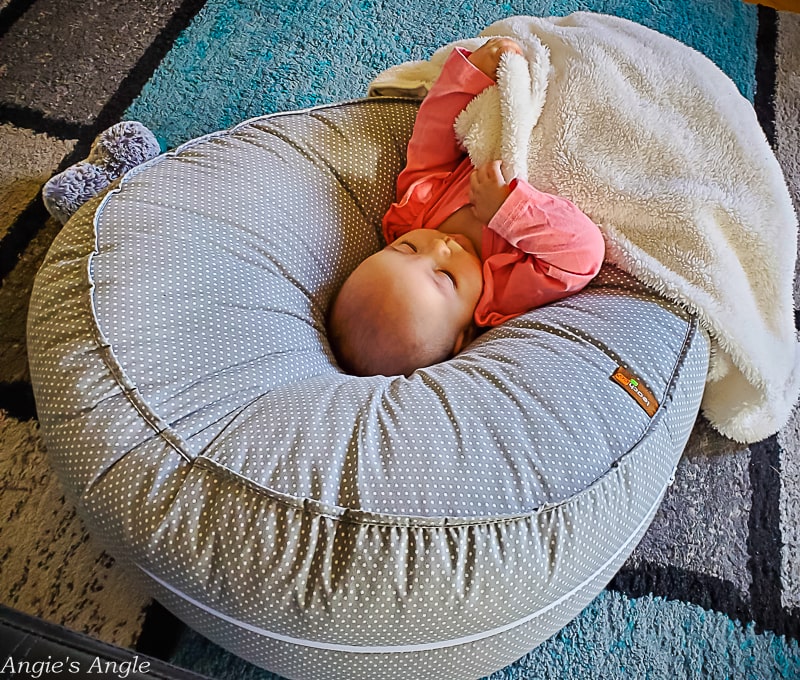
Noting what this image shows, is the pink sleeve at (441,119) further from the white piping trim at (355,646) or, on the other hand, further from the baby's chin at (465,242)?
the white piping trim at (355,646)

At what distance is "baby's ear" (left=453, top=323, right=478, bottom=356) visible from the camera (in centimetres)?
114

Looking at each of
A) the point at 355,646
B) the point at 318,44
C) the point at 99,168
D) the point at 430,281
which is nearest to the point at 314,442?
the point at 355,646

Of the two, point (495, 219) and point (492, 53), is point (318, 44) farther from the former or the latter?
point (495, 219)

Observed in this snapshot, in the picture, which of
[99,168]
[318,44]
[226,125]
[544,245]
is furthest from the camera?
[318,44]

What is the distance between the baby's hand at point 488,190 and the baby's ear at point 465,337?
16cm

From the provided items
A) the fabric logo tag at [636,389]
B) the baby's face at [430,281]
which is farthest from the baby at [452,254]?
the fabric logo tag at [636,389]

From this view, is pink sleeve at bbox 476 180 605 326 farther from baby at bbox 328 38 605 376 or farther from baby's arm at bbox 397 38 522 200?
baby's arm at bbox 397 38 522 200

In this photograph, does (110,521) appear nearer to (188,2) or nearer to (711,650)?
(711,650)

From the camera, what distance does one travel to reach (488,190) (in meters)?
1.09

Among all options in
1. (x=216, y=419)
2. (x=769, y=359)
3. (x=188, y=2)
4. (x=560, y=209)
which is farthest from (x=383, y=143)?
(x=188, y=2)

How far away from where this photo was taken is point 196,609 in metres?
0.82

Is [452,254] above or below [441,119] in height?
below

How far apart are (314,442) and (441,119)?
60 centimetres

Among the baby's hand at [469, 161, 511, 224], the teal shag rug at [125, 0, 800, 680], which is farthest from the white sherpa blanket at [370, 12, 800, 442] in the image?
the teal shag rug at [125, 0, 800, 680]
